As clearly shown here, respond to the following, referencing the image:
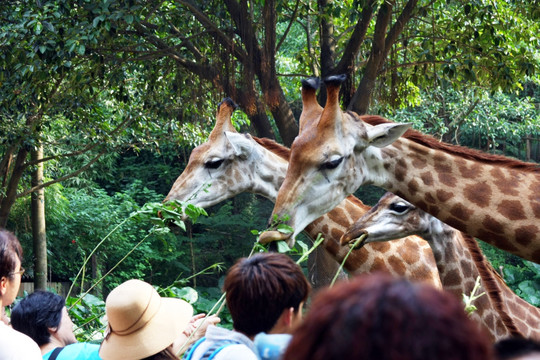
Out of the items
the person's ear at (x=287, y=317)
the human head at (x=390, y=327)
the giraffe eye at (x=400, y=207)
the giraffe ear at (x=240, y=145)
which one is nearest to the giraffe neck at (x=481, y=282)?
the giraffe eye at (x=400, y=207)

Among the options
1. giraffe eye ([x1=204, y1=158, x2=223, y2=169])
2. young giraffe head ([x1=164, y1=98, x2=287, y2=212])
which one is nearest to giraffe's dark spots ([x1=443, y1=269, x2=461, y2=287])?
young giraffe head ([x1=164, y1=98, x2=287, y2=212])

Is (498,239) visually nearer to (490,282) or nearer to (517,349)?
(490,282)

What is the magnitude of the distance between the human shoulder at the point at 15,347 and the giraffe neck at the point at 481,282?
10.0ft

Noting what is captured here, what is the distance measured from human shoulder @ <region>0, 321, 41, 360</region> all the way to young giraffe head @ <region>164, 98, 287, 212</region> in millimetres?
3547

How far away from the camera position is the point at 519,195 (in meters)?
4.27

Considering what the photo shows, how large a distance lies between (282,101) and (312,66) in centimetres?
258

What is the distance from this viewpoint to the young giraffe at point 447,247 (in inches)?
197

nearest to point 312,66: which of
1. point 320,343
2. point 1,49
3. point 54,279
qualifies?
point 1,49

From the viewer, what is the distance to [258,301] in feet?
7.16

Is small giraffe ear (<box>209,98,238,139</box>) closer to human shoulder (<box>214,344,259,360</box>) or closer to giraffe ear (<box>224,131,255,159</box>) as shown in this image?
giraffe ear (<box>224,131,255,159</box>)

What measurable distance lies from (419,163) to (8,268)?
8.83 feet

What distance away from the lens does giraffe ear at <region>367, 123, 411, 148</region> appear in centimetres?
452

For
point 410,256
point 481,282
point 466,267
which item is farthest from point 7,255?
point 410,256

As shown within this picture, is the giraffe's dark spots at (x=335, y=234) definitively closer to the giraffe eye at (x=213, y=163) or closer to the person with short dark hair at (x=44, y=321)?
the giraffe eye at (x=213, y=163)
